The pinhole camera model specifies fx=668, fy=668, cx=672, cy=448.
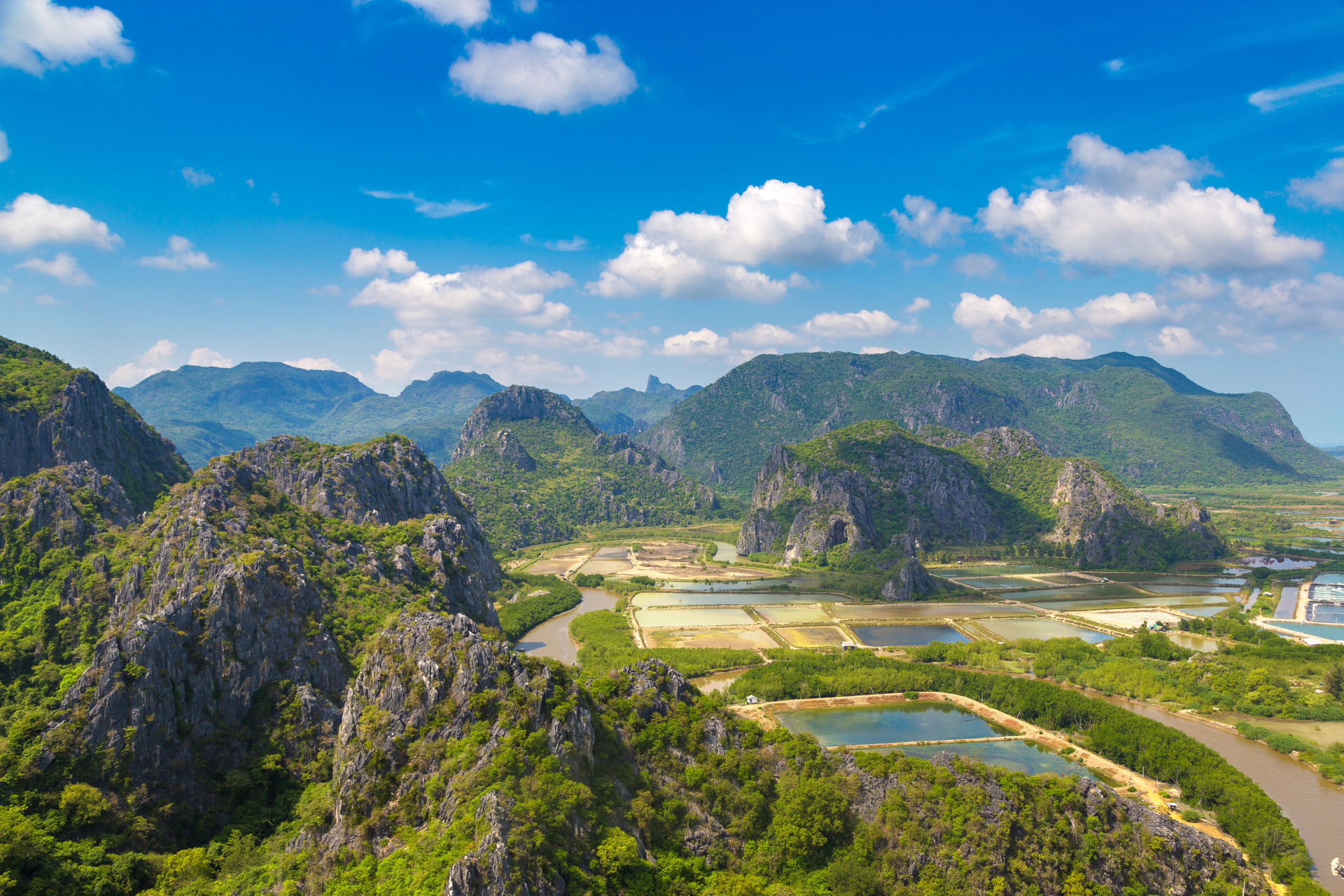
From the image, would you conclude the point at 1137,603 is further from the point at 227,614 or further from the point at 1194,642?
the point at 227,614

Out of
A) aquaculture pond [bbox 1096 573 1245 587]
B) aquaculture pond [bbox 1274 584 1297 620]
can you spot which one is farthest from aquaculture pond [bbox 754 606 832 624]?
aquaculture pond [bbox 1096 573 1245 587]

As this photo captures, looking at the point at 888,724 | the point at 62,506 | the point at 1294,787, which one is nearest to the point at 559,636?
the point at 888,724

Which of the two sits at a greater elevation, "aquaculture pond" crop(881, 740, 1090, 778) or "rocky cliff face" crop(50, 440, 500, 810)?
"rocky cliff face" crop(50, 440, 500, 810)

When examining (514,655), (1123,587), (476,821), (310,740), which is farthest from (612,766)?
(1123,587)

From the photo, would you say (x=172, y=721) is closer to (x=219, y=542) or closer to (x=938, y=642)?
(x=219, y=542)

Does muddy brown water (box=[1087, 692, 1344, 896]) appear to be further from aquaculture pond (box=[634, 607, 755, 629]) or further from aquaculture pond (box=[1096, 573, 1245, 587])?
aquaculture pond (box=[1096, 573, 1245, 587])

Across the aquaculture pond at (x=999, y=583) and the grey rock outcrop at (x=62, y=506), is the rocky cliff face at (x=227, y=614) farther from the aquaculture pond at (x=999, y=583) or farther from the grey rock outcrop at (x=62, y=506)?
the aquaculture pond at (x=999, y=583)
